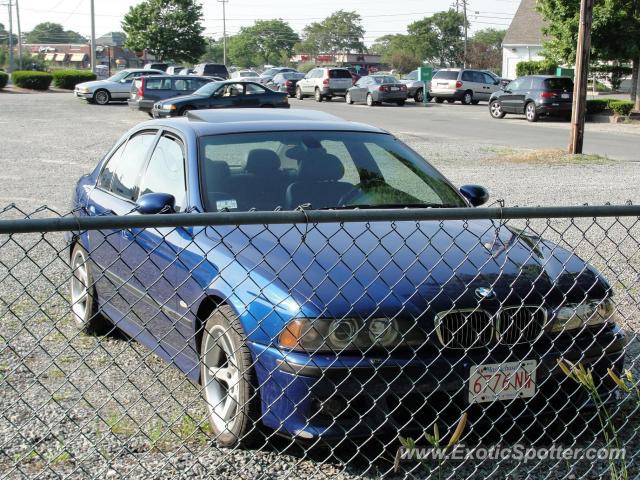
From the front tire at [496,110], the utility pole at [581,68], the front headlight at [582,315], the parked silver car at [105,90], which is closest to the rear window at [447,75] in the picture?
the front tire at [496,110]

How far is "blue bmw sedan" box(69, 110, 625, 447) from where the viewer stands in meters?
3.76

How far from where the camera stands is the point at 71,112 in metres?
33.3

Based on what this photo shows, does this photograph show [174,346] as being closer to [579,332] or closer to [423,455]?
[423,455]

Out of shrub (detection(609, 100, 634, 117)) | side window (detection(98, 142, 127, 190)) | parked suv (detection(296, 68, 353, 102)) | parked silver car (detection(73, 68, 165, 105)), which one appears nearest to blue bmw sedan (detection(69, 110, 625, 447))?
side window (detection(98, 142, 127, 190))

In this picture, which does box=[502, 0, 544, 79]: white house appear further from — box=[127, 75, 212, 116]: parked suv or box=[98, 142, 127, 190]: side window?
box=[98, 142, 127, 190]: side window

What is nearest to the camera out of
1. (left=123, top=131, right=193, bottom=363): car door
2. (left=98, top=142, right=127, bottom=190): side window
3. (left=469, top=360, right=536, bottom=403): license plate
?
(left=469, top=360, right=536, bottom=403): license plate

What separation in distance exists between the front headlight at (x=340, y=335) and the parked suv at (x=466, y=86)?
39.1 meters

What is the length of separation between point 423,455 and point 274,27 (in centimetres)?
16154

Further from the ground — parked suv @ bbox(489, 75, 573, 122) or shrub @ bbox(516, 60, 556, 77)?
shrub @ bbox(516, 60, 556, 77)

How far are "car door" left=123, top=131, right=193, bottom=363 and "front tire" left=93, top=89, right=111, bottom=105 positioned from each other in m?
35.0

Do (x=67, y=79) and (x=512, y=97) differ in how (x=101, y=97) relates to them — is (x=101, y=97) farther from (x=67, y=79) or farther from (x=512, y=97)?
(x=512, y=97)

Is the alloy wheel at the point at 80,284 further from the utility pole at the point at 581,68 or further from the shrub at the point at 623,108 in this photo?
the shrub at the point at 623,108

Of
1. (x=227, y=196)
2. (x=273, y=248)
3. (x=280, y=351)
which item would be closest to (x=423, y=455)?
(x=280, y=351)

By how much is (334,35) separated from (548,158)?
147447mm
